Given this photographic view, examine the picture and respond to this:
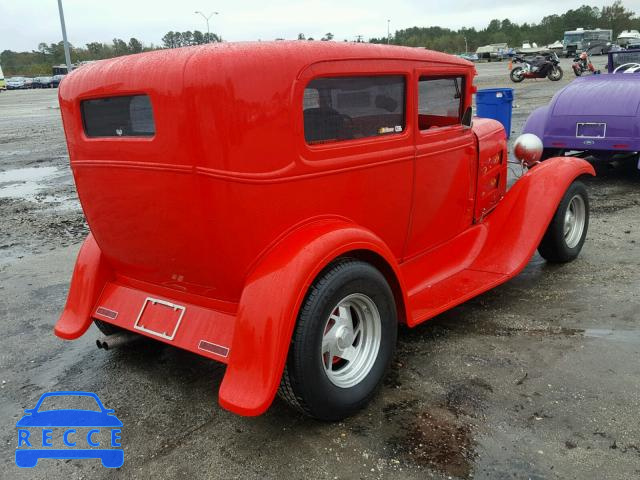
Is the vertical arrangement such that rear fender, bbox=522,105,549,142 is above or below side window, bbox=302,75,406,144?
below

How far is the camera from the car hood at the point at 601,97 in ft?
22.2

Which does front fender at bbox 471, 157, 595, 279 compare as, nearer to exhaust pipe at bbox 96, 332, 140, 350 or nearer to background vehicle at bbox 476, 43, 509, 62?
exhaust pipe at bbox 96, 332, 140, 350

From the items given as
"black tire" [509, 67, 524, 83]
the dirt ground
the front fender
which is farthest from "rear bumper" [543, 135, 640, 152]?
"black tire" [509, 67, 524, 83]

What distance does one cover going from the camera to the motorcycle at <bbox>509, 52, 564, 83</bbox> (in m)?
23.7

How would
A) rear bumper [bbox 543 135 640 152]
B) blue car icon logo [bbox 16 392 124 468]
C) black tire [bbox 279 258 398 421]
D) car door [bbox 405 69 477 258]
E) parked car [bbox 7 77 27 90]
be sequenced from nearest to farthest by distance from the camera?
black tire [bbox 279 258 398 421] < blue car icon logo [bbox 16 392 124 468] < car door [bbox 405 69 477 258] < rear bumper [bbox 543 135 640 152] < parked car [bbox 7 77 27 90]

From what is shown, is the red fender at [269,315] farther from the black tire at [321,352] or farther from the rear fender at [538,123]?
the rear fender at [538,123]

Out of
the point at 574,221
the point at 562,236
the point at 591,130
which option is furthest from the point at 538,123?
the point at 562,236

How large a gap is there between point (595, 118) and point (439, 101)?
4.44 metres

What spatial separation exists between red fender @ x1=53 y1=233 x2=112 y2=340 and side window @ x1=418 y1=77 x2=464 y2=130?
2129 mm

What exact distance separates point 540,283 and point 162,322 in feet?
9.70

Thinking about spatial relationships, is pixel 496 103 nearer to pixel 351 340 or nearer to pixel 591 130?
pixel 591 130

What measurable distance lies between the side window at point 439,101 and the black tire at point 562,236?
49.5 inches

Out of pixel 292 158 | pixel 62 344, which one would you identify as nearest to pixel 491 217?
pixel 292 158

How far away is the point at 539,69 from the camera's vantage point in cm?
2403
